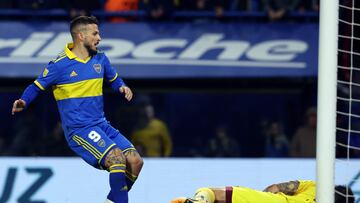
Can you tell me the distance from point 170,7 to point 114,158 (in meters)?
6.35

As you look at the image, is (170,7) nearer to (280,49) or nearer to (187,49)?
(187,49)

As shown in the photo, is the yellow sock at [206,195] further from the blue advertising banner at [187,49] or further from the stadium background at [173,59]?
the blue advertising banner at [187,49]

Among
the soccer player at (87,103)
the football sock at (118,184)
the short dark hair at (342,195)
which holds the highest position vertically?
the soccer player at (87,103)

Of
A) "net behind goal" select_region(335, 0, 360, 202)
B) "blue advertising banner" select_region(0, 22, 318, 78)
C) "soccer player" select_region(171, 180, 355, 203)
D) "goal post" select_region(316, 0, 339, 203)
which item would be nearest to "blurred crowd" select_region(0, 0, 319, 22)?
"blue advertising banner" select_region(0, 22, 318, 78)

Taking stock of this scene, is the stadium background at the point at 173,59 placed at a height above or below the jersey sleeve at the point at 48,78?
below

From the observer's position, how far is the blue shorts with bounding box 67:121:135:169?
9.90 metres

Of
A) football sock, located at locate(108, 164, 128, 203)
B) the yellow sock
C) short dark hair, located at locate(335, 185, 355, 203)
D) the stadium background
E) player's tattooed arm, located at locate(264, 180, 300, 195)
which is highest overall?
football sock, located at locate(108, 164, 128, 203)

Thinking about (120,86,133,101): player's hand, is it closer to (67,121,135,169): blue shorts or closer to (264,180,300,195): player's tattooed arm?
(67,121,135,169): blue shorts

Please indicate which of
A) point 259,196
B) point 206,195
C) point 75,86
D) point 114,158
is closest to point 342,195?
point 259,196

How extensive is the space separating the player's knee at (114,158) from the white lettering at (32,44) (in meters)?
6.27

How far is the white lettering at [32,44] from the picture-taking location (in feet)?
52.4

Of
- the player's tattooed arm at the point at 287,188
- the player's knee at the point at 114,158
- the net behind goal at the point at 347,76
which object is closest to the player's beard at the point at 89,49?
the player's knee at the point at 114,158

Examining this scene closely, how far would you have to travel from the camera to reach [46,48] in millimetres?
15922

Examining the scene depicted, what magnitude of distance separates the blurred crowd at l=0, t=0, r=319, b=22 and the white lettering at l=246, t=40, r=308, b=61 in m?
0.31
